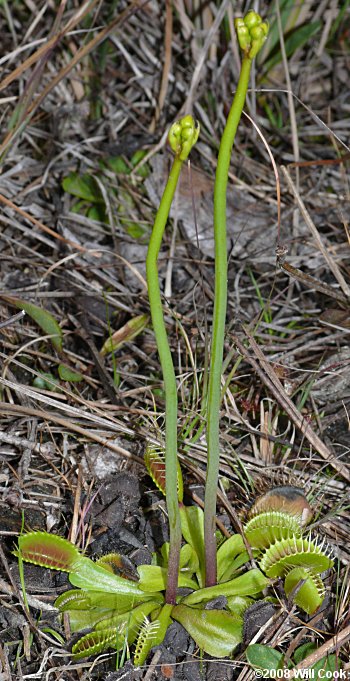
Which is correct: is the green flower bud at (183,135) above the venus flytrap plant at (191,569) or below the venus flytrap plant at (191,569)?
above

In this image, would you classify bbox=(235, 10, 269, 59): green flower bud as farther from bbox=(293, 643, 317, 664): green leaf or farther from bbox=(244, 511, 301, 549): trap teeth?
bbox=(293, 643, 317, 664): green leaf

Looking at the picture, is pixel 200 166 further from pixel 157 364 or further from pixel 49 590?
pixel 49 590

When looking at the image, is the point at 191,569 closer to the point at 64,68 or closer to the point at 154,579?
the point at 154,579

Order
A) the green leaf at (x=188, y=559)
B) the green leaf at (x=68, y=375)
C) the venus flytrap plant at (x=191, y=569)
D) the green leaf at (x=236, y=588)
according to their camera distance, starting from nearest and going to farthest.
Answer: the venus flytrap plant at (x=191, y=569)
the green leaf at (x=236, y=588)
the green leaf at (x=188, y=559)
the green leaf at (x=68, y=375)

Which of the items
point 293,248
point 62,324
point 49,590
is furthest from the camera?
point 293,248

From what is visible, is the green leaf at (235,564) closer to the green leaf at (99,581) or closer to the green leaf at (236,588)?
the green leaf at (236,588)

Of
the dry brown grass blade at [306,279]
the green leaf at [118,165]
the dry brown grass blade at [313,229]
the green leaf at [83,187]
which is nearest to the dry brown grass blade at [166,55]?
the green leaf at [118,165]

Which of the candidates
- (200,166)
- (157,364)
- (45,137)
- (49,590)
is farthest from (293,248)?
(49,590)
